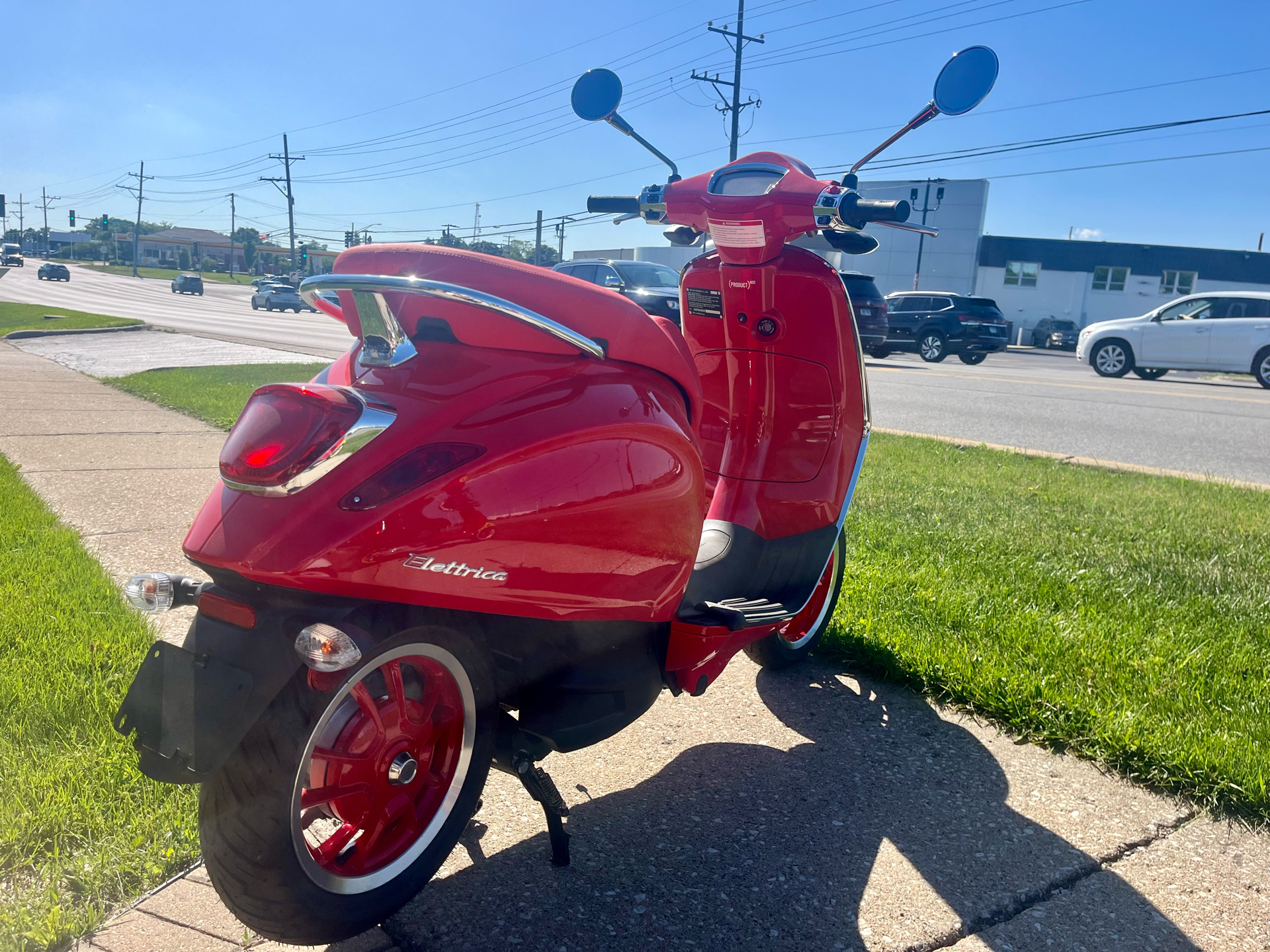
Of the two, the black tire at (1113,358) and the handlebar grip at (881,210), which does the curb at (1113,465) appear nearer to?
the handlebar grip at (881,210)

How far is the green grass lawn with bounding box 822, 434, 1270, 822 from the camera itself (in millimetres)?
2793

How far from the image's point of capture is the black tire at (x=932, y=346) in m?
22.9

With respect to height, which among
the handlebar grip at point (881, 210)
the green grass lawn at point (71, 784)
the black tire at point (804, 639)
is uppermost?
the handlebar grip at point (881, 210)

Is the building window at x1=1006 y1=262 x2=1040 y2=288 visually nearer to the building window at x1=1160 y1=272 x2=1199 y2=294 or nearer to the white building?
the white building

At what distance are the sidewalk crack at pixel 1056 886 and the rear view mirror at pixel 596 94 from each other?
2604mm

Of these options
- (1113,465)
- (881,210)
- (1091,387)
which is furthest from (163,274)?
(881,210)

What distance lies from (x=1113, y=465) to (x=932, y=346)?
1680 centimetres

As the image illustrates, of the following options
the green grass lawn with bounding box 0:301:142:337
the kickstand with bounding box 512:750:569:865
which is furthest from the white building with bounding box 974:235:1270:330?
the kickstand with bounding box 512:750:569:865

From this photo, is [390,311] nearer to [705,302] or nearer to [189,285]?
[705,302]

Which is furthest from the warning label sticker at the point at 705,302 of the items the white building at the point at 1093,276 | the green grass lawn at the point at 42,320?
the white building at the point at 1093,276

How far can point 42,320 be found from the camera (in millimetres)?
24219

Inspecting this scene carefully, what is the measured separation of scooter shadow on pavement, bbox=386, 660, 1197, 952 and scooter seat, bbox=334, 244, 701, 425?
1.17 meters

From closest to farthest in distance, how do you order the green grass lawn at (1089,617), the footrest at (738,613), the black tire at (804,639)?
the footrest at (738,613) → the green grass lawn at (1089,617) → the black tire at (804,639)

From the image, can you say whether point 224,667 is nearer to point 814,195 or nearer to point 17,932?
point 17,932
